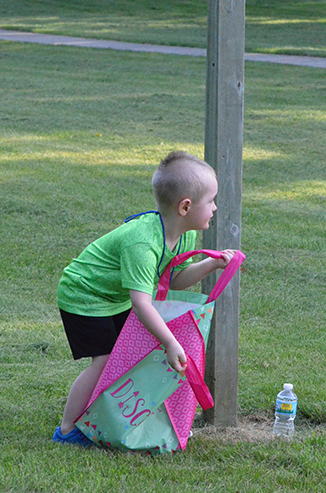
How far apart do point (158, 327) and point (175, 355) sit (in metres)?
0.11

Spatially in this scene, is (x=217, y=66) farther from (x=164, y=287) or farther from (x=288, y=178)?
(x=288, y=178)

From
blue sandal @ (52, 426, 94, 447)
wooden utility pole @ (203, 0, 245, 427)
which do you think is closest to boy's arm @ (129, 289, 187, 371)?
wooden utility pole @ (203, 0, 245, 427)

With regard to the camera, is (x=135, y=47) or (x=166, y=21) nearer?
(x=135, y=47)

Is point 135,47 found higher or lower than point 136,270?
lower

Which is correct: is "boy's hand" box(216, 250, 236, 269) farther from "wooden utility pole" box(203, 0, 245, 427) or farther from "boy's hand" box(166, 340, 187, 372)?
"boy's hand" box(166, 340, 187, 372)

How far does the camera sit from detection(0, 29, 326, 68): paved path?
16.5 meters

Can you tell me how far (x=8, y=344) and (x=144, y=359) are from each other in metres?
1.51

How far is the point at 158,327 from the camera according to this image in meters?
2.55

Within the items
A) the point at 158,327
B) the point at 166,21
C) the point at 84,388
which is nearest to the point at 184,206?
the point at 158,327

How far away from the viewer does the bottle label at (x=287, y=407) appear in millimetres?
3066

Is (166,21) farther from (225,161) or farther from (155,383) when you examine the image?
(155,383)

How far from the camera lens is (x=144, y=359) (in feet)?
8.80

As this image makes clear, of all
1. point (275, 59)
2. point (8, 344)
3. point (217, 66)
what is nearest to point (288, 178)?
point (8, 344)

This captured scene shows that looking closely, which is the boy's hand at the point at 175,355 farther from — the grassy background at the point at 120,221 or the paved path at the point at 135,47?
the paved path at the point at 135,47
